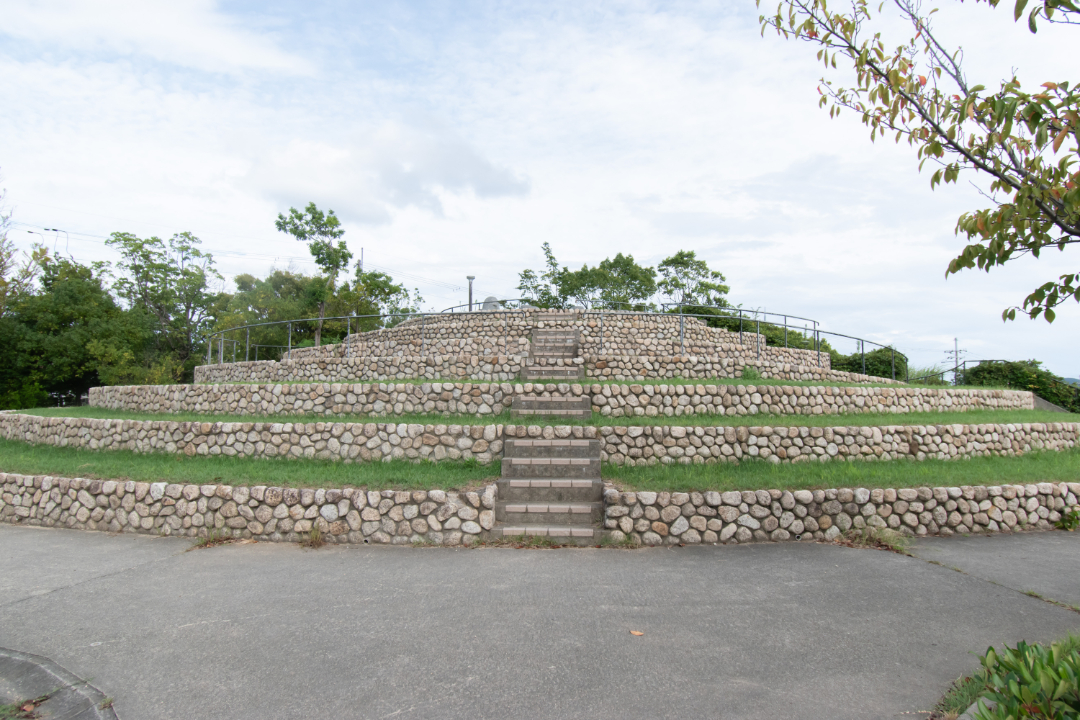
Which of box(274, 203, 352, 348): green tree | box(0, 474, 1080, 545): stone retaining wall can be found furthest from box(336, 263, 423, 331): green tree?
box(0, 474, 1080, 545): stone retaining wall

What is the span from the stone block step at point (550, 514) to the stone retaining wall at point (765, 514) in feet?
0.90

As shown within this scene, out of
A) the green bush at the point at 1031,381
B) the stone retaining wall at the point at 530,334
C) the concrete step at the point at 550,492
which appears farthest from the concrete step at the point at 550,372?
the green bush at the point at 1031,381

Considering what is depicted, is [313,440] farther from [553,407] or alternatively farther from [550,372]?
[550,372]

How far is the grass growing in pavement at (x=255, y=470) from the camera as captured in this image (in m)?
7.09

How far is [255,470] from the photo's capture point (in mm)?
7707

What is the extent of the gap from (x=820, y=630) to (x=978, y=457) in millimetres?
7466

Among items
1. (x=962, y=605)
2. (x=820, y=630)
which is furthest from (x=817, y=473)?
(x=820, y=630)

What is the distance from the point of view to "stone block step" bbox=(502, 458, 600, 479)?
289 inches

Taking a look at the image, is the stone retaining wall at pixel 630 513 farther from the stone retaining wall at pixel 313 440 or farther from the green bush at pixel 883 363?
the green bush at pixel 883 363

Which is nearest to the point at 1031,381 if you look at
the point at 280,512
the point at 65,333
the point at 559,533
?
the point at 559,533

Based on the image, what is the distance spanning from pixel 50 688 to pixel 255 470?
4.51m

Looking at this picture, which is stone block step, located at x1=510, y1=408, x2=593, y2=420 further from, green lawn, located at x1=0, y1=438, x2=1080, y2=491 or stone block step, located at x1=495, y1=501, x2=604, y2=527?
stone block step, located at x1=495, y1=501, x2=604, y2=527

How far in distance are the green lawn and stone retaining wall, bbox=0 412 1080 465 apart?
0.21 metres

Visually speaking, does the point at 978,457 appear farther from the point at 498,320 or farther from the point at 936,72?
the point at 498,320
